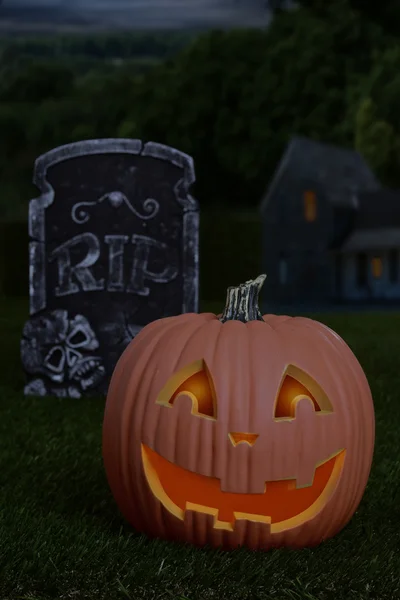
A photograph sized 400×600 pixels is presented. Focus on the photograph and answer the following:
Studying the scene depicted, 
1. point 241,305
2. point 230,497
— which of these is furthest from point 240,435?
point 241,305

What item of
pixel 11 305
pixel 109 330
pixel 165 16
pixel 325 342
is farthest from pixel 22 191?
pixel 325 342

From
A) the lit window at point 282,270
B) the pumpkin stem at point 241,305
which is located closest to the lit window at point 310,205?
the lit window at point 282,270

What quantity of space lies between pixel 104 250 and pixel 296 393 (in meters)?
3.91

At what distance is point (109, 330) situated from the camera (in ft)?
23.0

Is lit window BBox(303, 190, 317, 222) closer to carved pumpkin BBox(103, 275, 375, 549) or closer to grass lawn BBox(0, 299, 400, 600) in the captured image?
grass lawn BBox(0, 299, 400, 600)

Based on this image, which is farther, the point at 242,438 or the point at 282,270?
the point at 282,270

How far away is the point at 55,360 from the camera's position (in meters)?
7.07

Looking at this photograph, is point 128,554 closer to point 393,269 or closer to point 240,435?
point 240,435

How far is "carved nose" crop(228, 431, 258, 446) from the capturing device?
126 inches

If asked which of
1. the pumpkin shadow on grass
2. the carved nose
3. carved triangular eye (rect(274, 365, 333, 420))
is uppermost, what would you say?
carved triangular eye (rect(274, 365, 333, 420))

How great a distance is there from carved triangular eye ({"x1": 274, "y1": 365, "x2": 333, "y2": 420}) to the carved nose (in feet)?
0.43

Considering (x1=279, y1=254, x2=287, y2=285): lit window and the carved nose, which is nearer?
the carved nose

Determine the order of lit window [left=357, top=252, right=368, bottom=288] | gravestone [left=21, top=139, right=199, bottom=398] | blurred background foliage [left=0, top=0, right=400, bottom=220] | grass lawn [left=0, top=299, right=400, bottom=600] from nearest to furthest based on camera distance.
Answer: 1. grass lawn [left=0, top=299, right=400, bottom=600]
2. gravestone [left=21, top=139, right=199, bottom=398]
3. lit window [left=357, top=252, right=368, bottom=288]
4. blurred background foliage [left=0, top=0, right=400, bottom=220]

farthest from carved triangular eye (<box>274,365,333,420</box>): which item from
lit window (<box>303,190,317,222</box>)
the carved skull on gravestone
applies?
lit window (<box>303,190,317,222</box>)
